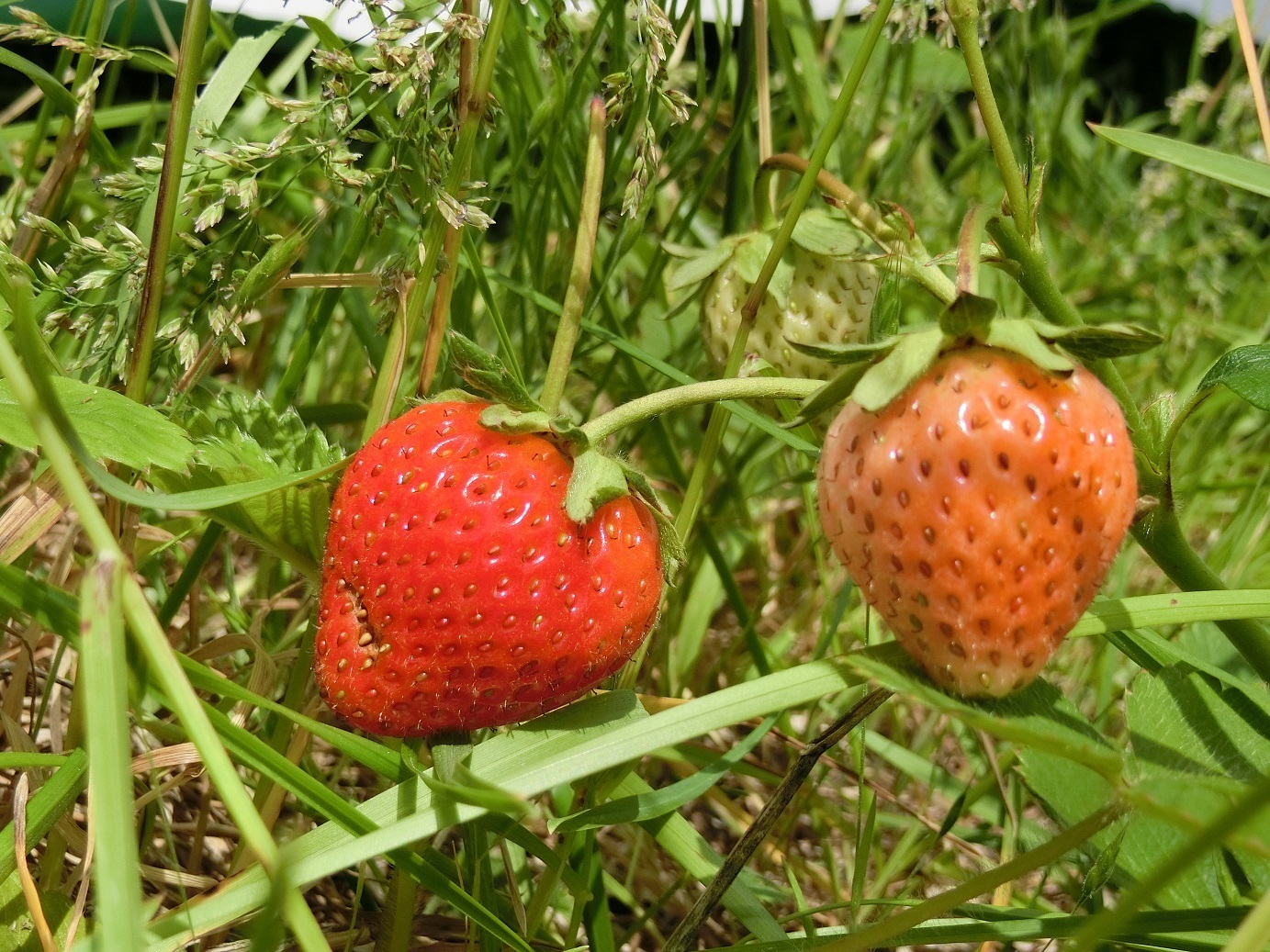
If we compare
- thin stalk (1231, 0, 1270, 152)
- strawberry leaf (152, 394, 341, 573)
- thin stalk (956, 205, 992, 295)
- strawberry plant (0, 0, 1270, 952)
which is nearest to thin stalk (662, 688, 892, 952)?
strawberry plant (0, 0, 1270, 952)

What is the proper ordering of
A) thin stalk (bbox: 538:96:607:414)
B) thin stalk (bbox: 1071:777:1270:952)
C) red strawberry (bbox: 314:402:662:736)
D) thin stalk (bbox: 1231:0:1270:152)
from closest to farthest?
thin stalk (bbox: 1071:777:1270:952) < red strawberry (bbox: 314:402:662:736) < thin stalk (bbox: 538:96:607:414) < thin stalk (bbox: 1231:0:1270:152)

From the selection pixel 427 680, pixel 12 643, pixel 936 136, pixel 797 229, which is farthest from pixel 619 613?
pixel 936 136

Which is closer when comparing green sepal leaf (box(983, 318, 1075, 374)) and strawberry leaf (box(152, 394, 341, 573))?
green sepal leaf (box(983, 318, 1075, 374))

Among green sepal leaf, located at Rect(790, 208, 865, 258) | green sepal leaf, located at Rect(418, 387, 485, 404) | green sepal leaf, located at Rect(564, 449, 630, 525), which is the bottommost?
green sepal leaf, located at Rect(564, 449, 630, 525)

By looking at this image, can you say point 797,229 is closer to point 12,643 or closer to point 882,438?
point 882,438

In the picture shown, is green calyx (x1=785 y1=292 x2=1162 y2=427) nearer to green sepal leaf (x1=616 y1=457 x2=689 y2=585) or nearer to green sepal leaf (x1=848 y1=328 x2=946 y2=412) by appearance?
green sepal leaf (x1=848 y1=328 x2=946 y2=412)

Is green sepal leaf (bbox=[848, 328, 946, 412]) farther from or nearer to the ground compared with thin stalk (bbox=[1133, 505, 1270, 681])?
farther from the ground

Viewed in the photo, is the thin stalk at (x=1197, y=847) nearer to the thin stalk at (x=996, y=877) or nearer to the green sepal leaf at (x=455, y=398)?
the thin stalk at (x=996, y=877)

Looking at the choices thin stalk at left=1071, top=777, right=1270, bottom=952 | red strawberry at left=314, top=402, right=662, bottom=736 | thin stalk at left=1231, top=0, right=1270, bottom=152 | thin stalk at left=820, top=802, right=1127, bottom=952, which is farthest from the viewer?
thin stalk at left=1231, top=0, right=1270, bottom=152
